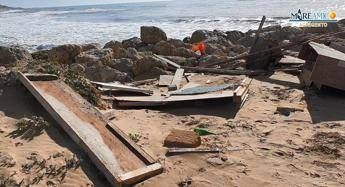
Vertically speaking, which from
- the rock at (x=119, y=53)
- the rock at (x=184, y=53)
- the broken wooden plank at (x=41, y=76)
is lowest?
the rock at (x=119, y=53)

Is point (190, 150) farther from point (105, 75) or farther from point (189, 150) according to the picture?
point (105, 75)

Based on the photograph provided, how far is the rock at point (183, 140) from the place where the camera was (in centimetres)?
567

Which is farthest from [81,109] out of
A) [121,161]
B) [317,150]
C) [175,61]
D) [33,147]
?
[175,61]

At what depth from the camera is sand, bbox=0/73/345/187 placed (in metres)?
4.78

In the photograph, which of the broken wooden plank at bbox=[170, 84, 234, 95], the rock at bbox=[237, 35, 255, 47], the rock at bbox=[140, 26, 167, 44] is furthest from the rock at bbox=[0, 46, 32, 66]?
the rock at bbox=[237, 35, 255, 47]

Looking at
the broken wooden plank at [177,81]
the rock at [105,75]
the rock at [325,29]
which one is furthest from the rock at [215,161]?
the rock at [325,29]

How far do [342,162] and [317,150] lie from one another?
16.4 inches

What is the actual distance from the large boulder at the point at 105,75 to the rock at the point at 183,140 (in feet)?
16.4

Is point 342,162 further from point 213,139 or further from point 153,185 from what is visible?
point 153,185

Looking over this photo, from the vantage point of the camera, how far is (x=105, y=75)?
10.6m

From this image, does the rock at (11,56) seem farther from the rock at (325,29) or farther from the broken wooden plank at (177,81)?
the rock at (325,29)

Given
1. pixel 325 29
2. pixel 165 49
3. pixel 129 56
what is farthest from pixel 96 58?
pixel 325 29

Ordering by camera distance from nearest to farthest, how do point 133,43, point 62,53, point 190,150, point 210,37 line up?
point 190,150 → point 62,53 → point 210,37 → point 133,43

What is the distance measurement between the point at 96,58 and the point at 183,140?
7.25m
